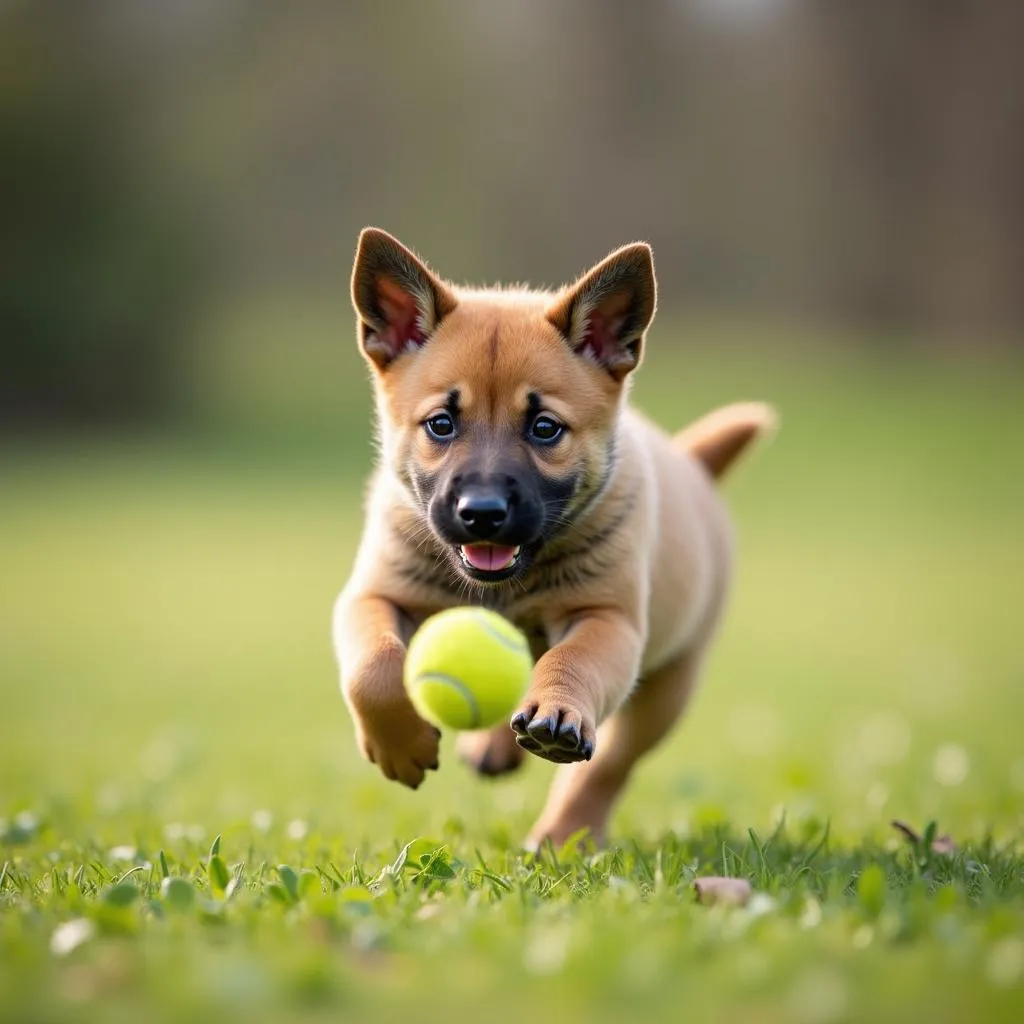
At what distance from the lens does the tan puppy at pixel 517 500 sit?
405 centimetres

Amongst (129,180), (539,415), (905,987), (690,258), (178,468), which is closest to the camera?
(905,987)

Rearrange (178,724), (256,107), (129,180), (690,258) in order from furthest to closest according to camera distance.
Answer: (256,107) → (690,258) → (129,180) → (178,724)

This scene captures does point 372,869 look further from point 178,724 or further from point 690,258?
point 690,258

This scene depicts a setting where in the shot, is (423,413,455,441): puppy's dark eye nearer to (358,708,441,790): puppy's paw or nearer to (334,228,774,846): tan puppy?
(334,228,774,846): tan puppy

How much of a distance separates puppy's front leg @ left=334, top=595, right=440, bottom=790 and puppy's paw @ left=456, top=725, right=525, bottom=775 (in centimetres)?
117

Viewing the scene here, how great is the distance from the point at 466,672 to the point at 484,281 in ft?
75.6

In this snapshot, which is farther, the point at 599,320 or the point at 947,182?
the point at 947,182

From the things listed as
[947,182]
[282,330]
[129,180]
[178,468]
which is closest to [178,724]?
[178,468]

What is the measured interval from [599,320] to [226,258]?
3168cm

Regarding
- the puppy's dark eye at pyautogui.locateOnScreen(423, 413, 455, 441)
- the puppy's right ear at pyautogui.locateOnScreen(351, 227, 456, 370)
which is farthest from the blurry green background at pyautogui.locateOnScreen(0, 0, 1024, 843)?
the puppy's right ear at pyautogui.locateOnScreen(351, 227, 456, 370)

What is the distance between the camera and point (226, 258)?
115ft

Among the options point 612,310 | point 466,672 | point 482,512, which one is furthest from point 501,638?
point 612,310

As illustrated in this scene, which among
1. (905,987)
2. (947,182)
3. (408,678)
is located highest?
(947,182)

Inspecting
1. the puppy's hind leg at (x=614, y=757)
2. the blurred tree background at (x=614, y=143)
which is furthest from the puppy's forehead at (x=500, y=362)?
the blurred tree background at (x=614, y=143)
